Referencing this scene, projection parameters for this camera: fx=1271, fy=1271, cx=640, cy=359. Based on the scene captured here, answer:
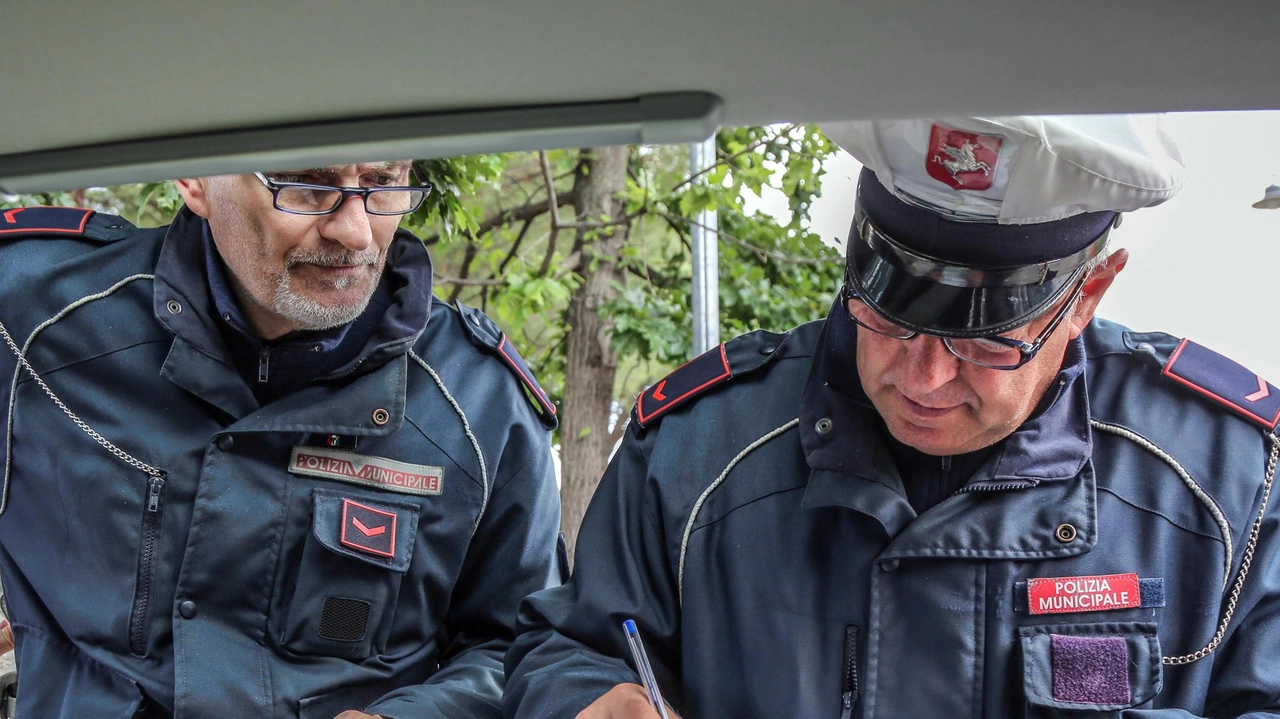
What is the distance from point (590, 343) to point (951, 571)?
13.5ft

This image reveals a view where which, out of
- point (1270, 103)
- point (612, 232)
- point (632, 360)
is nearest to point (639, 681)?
point (1270, 103)

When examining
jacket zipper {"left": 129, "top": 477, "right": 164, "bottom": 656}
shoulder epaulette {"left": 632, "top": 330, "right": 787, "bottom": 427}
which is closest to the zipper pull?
jacket zipper {"left": 129, "top": 477, "right": 164, "bottom": 656}

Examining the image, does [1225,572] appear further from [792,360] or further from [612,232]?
[612,232]

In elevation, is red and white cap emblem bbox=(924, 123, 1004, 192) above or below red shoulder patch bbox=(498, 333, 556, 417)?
above

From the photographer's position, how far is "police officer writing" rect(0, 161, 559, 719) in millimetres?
2270

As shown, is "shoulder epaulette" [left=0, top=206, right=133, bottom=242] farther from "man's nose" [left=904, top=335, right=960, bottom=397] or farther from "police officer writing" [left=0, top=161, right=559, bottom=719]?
"man's nose" [left=904, top=335, right=960, bottom=397]

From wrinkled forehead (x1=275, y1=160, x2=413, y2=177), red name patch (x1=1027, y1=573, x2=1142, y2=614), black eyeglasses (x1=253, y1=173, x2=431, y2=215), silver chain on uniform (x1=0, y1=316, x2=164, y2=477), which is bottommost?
red name patch (x1=1027, y1=573, x2=1142, y2=614)

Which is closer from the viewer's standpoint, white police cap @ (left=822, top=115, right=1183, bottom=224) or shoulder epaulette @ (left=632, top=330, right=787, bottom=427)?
white police cap @ (left=822, top=115, right=1183, bottom=224)

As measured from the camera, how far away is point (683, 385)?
222 cm

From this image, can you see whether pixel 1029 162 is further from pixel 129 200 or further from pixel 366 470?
pixel 129 200

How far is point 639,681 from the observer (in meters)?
1.96

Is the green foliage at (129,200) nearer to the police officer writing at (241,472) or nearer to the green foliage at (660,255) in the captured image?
the police officer writing at (241,472)

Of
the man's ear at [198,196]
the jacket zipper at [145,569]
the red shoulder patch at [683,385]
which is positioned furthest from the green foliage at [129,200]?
the red shoulder patch at [683,385]

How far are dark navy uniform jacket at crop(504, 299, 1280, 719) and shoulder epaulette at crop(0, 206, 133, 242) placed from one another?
3.85 ft
